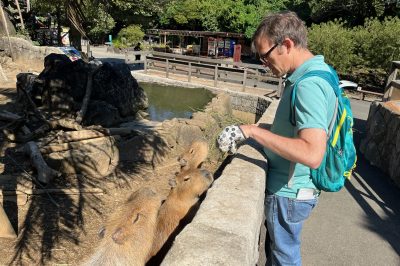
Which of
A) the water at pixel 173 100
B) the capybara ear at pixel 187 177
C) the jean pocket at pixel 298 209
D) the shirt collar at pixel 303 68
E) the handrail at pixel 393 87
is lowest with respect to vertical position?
the water at pixel 173 100

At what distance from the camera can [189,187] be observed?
5.71 feet

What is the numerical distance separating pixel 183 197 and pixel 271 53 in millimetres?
806

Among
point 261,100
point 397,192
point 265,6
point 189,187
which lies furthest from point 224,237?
point 265,6

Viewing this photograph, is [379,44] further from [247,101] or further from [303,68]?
[303,68]

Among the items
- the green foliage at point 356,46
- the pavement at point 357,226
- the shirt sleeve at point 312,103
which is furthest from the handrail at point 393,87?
the shirt sleeve at point 312,103

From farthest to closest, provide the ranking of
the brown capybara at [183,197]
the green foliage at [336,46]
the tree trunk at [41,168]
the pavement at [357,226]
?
the green foliage at [336,46] → the tree trunk at [41,168] → the pavement at [357,226] → the brown capybara at [183,197]

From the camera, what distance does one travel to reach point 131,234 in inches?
52.1

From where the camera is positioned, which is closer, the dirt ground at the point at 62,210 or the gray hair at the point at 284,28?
the gray hair at the point at 284,28

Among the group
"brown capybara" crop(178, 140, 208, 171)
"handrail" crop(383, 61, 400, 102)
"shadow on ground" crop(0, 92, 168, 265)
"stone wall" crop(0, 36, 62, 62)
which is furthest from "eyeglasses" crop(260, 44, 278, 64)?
"stone wall" crop(0, 36, 62, 62)

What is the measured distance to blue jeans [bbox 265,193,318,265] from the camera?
1.77 m

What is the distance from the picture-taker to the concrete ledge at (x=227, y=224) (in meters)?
1.20

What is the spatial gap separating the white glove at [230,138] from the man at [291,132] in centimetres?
3

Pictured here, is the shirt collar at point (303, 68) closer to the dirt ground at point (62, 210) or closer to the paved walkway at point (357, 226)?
the dirt ground at point (62, 210)

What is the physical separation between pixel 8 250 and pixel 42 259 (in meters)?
0.37
